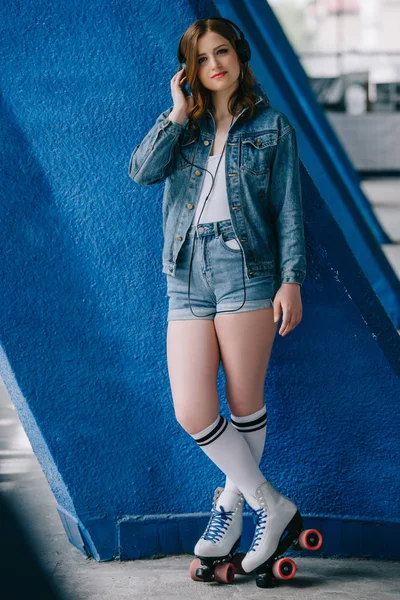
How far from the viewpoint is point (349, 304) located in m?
3.23

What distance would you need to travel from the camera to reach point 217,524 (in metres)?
3.08

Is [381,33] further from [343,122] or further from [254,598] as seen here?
[254,598]

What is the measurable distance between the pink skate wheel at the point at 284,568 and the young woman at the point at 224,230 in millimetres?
210

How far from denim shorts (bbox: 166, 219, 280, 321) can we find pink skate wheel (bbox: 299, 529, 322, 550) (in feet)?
2.50

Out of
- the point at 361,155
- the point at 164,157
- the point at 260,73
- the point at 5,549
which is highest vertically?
the point at 164,157

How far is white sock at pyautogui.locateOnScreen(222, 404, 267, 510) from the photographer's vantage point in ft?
9.99

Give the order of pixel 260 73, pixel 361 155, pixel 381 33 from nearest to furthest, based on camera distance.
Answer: pixel 260 73 < pixel 361 155 < pixel 381 33

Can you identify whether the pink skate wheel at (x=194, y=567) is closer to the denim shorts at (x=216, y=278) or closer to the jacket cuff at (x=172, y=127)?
the denim shorts at (x=216, y=278)

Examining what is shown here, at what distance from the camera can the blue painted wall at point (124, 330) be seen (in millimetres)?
3160

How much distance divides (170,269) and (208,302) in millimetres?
151

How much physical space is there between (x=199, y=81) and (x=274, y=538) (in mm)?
1410

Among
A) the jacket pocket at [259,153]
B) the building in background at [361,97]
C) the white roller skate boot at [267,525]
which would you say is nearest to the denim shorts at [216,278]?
the jacket pocket at [259,153]

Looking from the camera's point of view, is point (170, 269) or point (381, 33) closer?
point (170, 269)

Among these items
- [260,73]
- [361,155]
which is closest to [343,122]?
[361,155]
